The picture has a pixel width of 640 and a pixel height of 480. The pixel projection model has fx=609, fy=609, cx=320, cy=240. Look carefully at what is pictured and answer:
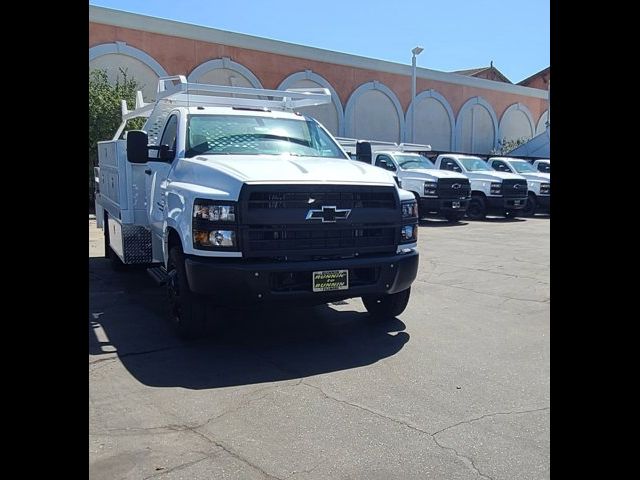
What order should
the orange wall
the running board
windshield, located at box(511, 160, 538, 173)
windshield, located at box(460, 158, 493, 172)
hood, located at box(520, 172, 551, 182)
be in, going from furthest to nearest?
the orange wall, windshield, located at box(511, 160, 538, 173), hood, located at box(520, 172, 551, 182), windshield, located at box(460, 158, 493, 172), the running board

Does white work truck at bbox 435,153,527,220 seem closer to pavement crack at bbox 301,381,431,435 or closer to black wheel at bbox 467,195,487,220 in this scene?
black wheel at bbox 467,195,487,220

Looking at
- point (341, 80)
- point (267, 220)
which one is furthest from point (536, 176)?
point (267, 220)

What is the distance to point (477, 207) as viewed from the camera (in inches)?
797

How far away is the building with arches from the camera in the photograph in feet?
77.2

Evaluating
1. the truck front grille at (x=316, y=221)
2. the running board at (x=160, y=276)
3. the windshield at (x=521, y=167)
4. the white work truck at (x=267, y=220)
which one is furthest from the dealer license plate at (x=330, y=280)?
the windshield at (x=521, y=167)

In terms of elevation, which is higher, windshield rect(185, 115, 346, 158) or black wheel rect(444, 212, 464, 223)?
windshield rect(185, 115, 346, 158)

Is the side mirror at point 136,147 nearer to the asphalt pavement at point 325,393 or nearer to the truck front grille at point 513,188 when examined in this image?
the asphalt pavement at point 325,393

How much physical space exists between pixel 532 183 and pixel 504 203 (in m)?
2.40

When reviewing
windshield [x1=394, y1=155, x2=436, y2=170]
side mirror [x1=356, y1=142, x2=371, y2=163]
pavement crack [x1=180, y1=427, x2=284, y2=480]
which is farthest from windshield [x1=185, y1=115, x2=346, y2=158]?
windshield [x1=394, y1=155, x2=436, y2=170]

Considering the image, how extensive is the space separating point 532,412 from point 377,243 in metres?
2.13

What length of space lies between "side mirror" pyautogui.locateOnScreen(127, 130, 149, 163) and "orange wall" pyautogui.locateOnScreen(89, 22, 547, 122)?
18.2 meters

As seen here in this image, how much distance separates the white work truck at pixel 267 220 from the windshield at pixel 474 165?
1465cm

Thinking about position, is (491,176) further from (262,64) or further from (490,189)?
(262,64)
